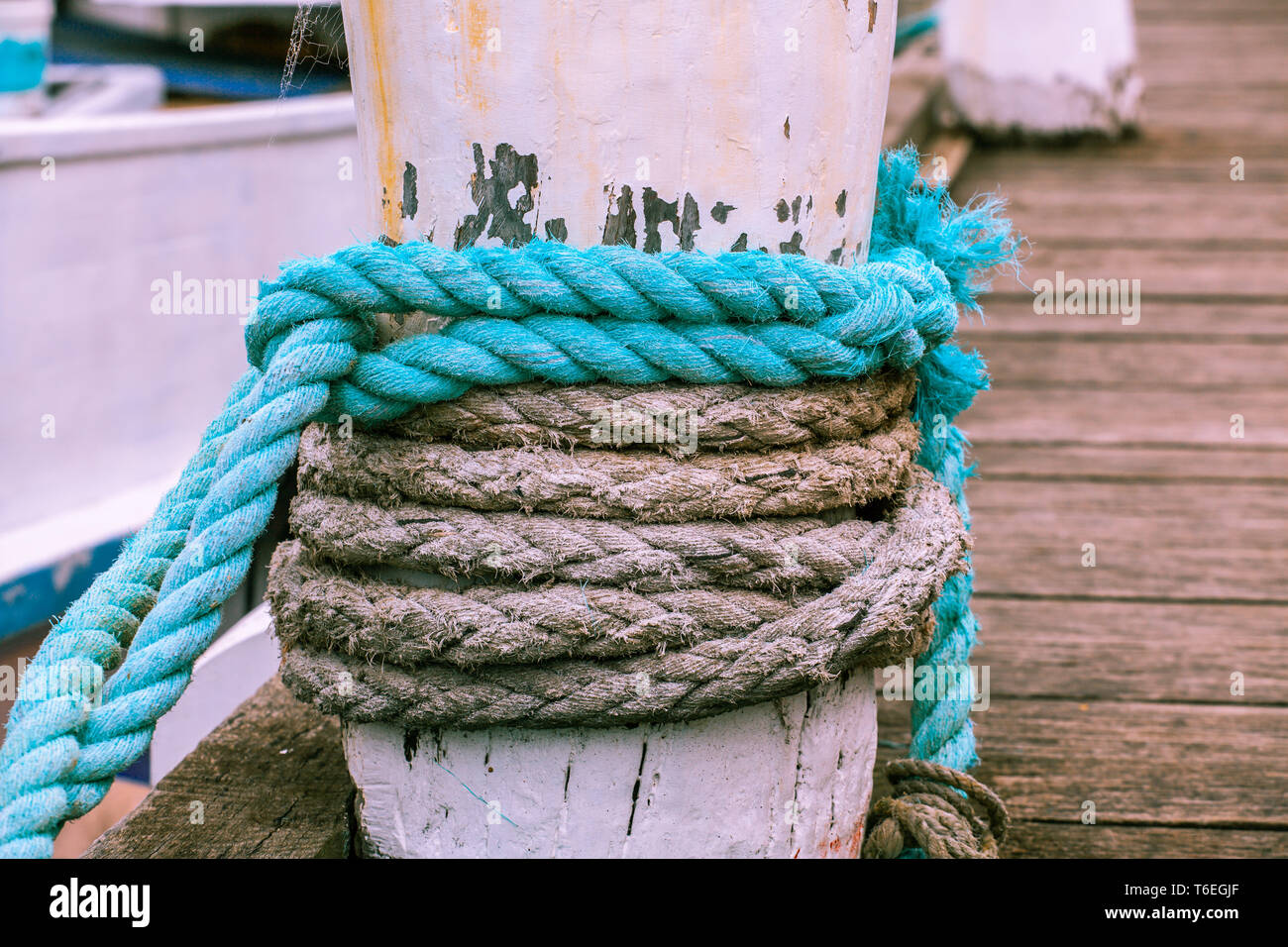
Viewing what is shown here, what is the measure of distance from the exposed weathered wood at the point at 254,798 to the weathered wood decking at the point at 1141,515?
698 mm

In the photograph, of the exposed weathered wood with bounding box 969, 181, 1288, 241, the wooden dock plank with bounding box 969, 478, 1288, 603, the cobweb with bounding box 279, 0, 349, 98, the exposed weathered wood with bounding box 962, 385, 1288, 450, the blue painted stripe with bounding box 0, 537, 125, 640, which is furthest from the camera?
the exposed weathered wood with bounding box 969, 181, 1288, 241

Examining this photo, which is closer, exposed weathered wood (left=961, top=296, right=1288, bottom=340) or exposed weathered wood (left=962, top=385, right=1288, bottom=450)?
exposed weathered wood (left=962, top=385, right=1288, bottom=450)

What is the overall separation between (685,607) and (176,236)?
3.10 metres

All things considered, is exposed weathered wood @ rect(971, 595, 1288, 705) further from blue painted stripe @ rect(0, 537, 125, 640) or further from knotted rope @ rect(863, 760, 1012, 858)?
blue painted stripe @ rect(0, 537, 125, 640)

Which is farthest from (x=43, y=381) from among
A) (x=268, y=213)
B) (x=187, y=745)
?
Result: (x=187, y=745)

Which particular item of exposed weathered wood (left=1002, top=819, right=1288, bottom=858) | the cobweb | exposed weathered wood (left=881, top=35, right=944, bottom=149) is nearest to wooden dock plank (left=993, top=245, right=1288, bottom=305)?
exposed weathered wood (left=881, top=35, right=944, bottom=149)

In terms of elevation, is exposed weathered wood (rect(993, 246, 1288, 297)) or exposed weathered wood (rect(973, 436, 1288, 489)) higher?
exposed weathered wood (rect(993, 246, 1288, 297))

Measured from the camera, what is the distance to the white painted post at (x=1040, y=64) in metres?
4.63

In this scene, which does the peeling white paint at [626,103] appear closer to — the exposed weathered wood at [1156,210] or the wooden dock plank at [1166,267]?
the wooden dock plank at [1166,267]

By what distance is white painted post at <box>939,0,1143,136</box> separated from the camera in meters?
4.63

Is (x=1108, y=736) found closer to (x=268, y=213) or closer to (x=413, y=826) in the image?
(x=413, y=826)

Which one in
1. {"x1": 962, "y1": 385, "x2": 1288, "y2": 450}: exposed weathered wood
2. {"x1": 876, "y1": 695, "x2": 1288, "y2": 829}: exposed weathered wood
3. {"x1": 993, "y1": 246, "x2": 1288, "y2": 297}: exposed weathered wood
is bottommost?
{"x1": 876, "y1": 695, "x2": 1288, "y2": 829}: exposed weathered wood

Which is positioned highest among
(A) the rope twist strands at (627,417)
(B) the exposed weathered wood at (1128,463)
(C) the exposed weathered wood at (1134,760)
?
(A) the rope twist strands at (627,417)

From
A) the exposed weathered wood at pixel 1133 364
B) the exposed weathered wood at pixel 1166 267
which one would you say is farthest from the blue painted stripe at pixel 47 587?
the exposed weathered wood at pixel 1166 267
